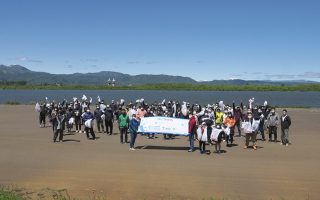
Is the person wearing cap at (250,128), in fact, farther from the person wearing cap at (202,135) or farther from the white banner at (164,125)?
the white banner at (164,125)

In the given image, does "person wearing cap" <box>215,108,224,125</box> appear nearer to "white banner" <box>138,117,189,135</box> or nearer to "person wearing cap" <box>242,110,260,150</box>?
"white banner" <box>138,117,189,135</box>

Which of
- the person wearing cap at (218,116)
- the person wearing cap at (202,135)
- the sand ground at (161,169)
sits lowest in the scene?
the sand ground at (161,169)

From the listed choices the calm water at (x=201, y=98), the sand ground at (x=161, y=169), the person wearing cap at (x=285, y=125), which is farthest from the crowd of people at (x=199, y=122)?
the calm water at (x=201, y=98)

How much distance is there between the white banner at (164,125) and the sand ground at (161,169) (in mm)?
716

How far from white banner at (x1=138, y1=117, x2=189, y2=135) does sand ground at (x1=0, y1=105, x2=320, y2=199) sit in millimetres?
716

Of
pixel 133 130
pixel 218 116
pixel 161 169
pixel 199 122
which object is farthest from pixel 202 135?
pixel 218 116

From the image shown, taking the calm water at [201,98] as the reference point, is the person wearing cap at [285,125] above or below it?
above

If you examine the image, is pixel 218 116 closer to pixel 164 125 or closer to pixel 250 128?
pixel 164 125

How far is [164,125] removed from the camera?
22.5m

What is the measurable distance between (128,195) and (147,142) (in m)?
10.9

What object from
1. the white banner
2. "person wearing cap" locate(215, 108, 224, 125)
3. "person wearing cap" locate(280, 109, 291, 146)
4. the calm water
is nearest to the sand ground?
"person wearing cap" locate(280, 109, 291, 146)

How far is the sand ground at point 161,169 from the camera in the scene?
12.7 meters

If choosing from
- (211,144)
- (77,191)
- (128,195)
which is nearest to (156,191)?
(128,195)

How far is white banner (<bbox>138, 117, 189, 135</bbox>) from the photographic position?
22100 millimetres
